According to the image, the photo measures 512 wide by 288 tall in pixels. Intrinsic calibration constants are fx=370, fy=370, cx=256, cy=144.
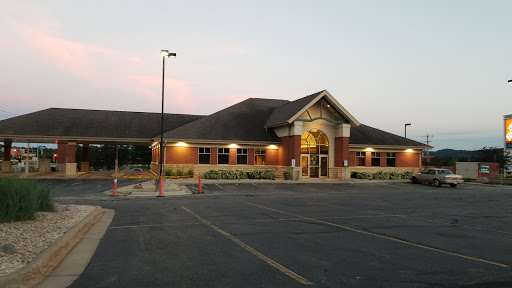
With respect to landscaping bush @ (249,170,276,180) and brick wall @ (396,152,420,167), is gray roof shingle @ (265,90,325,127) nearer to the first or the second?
landscaping bush @ (249,170,276,180)

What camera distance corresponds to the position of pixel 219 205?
51.3 ft

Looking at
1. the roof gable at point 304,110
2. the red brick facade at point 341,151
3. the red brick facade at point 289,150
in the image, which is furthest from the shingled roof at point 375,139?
the red brick facade at point 289,150

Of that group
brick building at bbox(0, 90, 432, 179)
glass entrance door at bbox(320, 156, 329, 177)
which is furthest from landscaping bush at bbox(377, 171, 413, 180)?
glass entrance door at bbox(320, 156, 329, 177)

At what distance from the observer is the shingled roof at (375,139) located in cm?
3947

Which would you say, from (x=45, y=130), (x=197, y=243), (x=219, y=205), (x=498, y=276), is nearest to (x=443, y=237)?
(x=498, y=276)

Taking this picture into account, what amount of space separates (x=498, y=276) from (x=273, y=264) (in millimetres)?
3607

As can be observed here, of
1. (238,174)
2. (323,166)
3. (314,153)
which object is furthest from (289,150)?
(238,174)

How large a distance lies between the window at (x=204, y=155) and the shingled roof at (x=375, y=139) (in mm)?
14953

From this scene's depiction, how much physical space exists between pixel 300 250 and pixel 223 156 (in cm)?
2777

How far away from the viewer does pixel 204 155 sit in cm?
3431

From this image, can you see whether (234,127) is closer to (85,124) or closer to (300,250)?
(85,124)

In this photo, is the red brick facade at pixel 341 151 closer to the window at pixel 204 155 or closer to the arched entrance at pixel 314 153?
the arched entrance at pixel 314 153

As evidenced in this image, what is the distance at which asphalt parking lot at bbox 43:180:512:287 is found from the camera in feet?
18.7

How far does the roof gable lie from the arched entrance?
2.93 m
